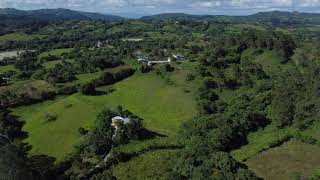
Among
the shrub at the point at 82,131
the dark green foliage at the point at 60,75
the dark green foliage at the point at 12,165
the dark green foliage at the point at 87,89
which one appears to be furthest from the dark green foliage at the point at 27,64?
the dark green foliage at the point at 12,165

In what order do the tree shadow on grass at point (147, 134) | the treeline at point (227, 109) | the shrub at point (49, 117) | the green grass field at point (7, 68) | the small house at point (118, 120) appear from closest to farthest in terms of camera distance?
the treeline at point (227, 109), the tree shadow on grass at point (147, 134), the small house at point (118, 120), the shrub at point (49, 117), the green grass field at point (7, 68)

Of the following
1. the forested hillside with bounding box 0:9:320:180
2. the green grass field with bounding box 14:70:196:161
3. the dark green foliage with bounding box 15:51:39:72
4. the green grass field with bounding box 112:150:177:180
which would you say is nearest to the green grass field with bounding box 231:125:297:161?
the forested hillside with bounding box 0:9:320:180

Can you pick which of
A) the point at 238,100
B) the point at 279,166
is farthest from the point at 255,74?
the point at 279,166

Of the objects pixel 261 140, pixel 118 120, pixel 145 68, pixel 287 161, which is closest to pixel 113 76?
pixel 145 68

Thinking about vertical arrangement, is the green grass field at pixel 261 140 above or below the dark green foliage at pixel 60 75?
below

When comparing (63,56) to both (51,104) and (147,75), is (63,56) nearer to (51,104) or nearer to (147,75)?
(147,75)

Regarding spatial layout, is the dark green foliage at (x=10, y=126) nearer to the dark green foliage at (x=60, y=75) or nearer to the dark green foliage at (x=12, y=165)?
the dark green foliage at (x=60, y=75)

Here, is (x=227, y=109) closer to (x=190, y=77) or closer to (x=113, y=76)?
(x=190, y=77)
